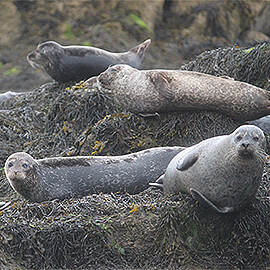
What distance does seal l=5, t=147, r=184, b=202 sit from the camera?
22.4 feet

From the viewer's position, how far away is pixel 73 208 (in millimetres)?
6250

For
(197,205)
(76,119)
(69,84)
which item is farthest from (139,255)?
(69,84)

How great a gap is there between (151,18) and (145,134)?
9.88 m

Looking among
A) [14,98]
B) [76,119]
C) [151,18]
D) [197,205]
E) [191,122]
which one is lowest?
[151,18]

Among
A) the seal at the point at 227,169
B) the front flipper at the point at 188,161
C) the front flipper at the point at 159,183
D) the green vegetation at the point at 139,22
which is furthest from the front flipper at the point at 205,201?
the green vegetation at the point at 139,22

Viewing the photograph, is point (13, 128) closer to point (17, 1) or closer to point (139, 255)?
point (139, 255)

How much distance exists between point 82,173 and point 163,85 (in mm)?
1588

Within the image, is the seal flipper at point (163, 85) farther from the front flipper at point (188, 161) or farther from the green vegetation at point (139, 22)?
the green vegetation at point (139, 22)

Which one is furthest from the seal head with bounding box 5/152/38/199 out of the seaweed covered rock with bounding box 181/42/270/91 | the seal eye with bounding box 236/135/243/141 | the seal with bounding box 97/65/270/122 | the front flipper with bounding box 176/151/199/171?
the seaweed covered rock with bounding box 181/42/270/91

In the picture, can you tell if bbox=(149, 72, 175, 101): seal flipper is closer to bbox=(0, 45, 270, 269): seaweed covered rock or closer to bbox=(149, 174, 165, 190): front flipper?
bbox=(149, 174, 165, 190): front flipper

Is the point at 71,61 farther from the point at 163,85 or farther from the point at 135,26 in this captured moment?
the point at 135,26

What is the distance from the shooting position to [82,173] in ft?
23.0

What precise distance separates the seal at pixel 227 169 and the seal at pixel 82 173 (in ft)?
3.41

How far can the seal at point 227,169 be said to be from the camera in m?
5.38
